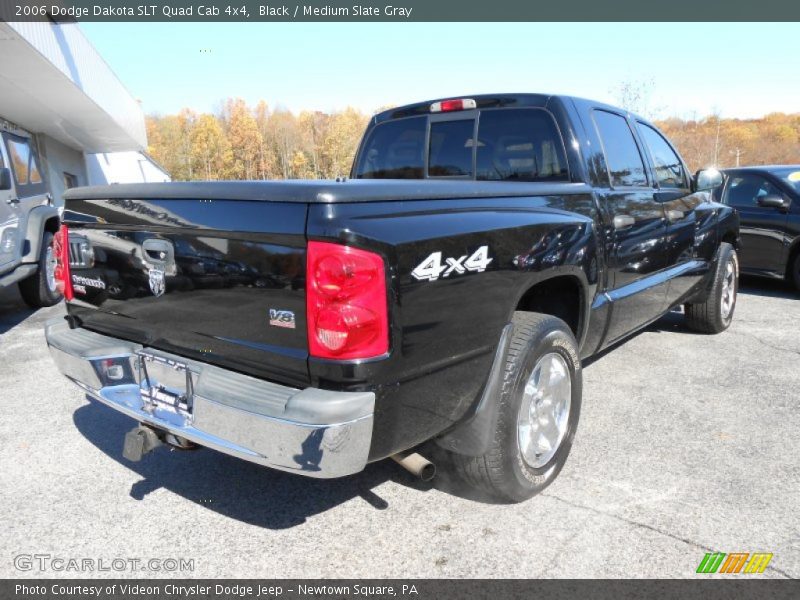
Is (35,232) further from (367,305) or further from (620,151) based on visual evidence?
(367,305)

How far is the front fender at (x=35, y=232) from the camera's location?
23.7 feet

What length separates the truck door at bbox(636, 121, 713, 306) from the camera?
441 cm

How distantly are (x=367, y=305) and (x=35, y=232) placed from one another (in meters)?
6.89

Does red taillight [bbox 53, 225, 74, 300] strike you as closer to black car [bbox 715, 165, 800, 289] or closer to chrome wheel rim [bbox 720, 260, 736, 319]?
chrome wheel rim [bbox 720, 260, 736, 319]

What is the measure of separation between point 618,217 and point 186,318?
248 centimetres

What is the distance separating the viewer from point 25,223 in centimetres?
723

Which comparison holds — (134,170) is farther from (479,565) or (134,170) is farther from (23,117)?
(479,565)

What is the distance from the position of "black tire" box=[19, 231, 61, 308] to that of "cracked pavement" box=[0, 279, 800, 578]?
384cm

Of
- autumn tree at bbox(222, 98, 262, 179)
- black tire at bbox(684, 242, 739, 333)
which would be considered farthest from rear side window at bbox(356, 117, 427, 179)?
autumn tree at bbox(222, 98, 262, 179)

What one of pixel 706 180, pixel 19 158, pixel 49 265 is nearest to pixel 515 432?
pixel 706 180

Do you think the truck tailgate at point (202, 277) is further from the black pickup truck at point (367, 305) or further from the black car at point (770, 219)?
the black car at point (770, 219)

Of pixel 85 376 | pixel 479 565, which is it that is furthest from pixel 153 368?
pixel 479 565

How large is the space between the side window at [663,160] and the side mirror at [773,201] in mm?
3385

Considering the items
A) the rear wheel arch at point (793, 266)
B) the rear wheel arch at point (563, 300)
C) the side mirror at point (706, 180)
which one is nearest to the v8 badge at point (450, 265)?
the rear wheel arch at point (563, 300)
